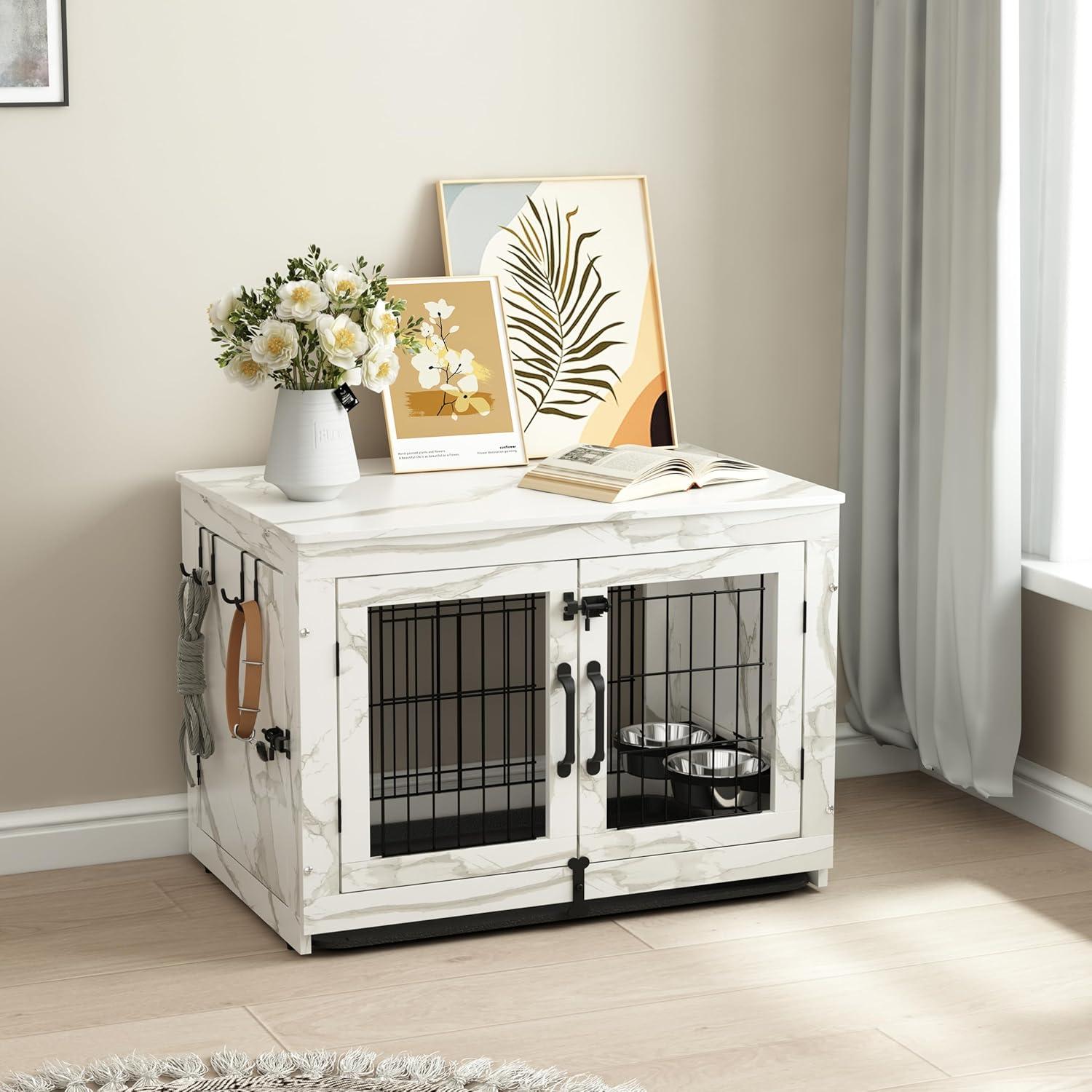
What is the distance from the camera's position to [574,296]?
315 cm

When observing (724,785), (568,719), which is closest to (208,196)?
(568,719)

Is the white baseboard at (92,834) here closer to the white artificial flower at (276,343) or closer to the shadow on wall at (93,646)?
the shadow on wall at (93,646)

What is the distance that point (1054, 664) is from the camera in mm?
3182

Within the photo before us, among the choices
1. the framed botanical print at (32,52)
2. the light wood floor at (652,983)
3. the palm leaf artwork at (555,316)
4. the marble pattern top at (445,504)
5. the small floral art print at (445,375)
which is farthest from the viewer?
the palm leaf artwork at (555,316)

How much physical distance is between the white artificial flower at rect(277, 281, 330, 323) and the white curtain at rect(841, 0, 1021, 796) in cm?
123

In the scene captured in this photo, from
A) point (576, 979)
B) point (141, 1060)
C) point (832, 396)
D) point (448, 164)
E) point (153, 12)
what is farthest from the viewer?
point (832, 396)

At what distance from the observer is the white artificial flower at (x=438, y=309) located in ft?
9.90

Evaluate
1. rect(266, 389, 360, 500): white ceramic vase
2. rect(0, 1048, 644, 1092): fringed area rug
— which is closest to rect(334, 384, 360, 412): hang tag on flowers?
rect(266, 389, 360, 500): white ceramic vase

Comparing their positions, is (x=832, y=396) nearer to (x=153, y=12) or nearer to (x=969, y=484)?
(x=969, y=484)

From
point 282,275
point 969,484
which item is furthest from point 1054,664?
point 282,275

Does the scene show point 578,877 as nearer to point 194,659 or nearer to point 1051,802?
point 194,659

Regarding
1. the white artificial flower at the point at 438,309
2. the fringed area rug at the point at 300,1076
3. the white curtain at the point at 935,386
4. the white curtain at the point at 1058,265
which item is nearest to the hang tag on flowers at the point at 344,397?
the white artificial flower at the point at 438,309

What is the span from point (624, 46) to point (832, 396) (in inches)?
33.0

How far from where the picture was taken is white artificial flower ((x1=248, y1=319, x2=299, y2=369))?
102 inches
